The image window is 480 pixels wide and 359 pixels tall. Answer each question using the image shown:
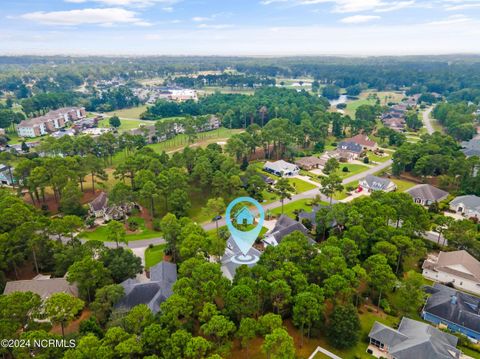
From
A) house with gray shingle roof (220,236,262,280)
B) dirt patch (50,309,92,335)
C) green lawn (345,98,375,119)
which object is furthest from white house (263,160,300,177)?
green lawn (345,98,375,119)

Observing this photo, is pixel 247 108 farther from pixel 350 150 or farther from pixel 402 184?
pixel 402 184

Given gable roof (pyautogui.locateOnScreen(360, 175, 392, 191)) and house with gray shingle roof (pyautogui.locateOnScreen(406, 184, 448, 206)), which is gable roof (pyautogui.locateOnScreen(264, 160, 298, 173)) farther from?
house with gray shingle roof (pyautogui.locateOnScreen(406, 184, 448, 206))

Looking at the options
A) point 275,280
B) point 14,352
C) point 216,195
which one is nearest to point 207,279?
point 275,280

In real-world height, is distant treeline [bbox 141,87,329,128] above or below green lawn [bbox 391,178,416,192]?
above

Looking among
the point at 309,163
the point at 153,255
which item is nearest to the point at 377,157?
the point at 309,163

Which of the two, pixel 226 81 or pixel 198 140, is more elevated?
pixel 226 81

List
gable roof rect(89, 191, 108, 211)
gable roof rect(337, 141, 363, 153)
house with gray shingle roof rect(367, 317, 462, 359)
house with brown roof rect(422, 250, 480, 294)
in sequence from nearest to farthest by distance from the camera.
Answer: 1. house with gray shingle roof rect(367, 317, 462, 359)
2. house with brown roof rect(422, 250, 480, 294)
3. gable roof rect(89, 191, 108, 211)
4. gable roof rect(337, 141, 363, 153)
